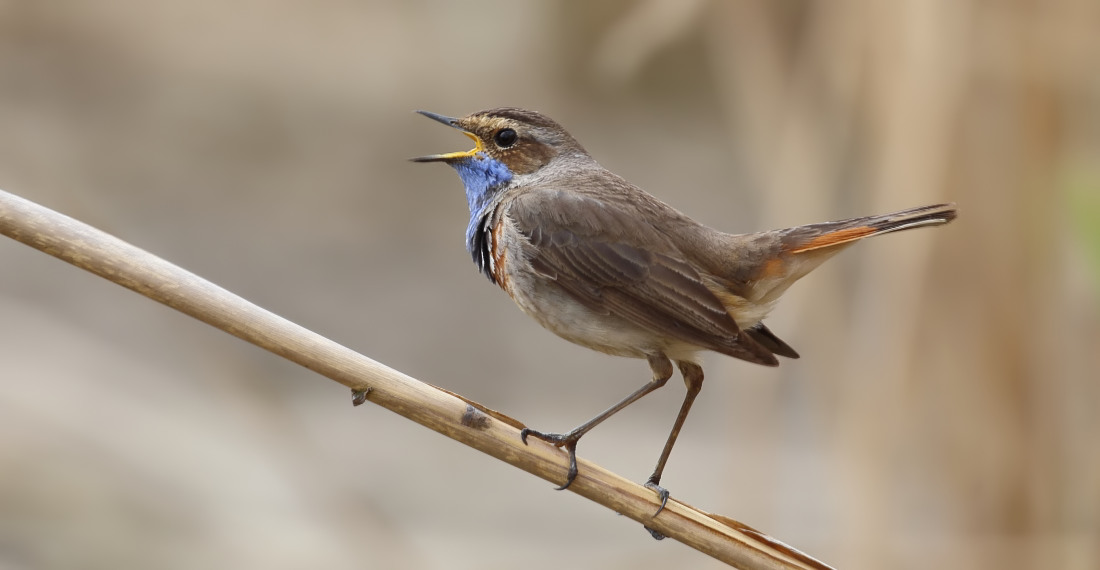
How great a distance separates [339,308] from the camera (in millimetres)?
7133

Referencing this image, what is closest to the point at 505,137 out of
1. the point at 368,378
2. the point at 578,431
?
the point at 578,431

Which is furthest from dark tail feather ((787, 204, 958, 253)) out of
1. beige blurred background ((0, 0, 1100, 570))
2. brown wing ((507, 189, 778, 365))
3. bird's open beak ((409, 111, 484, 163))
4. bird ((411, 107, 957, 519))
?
→ bird's open beak ((409, 111, 484, 163))

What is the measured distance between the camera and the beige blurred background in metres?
3.42

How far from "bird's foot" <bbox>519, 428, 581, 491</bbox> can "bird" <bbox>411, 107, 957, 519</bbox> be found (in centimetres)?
6

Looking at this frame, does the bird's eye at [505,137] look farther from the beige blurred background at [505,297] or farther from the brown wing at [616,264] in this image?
the beige blurred background at [505,297]

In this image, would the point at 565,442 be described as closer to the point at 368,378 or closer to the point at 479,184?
the point at 368,378

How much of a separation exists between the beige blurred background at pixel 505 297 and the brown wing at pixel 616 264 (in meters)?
0.59

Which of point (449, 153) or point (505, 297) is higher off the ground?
point (505, 297)

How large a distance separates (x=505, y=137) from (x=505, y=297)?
4.44 metres

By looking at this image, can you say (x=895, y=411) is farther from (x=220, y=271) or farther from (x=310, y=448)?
(x=220, y=271)

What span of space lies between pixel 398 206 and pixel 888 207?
5.03 metres

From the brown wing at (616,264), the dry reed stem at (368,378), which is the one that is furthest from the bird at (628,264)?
the dry reed stem at (368,378)

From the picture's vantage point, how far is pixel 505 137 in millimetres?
3307

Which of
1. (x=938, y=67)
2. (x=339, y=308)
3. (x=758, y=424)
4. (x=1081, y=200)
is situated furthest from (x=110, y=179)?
(x=1081, y=200)
